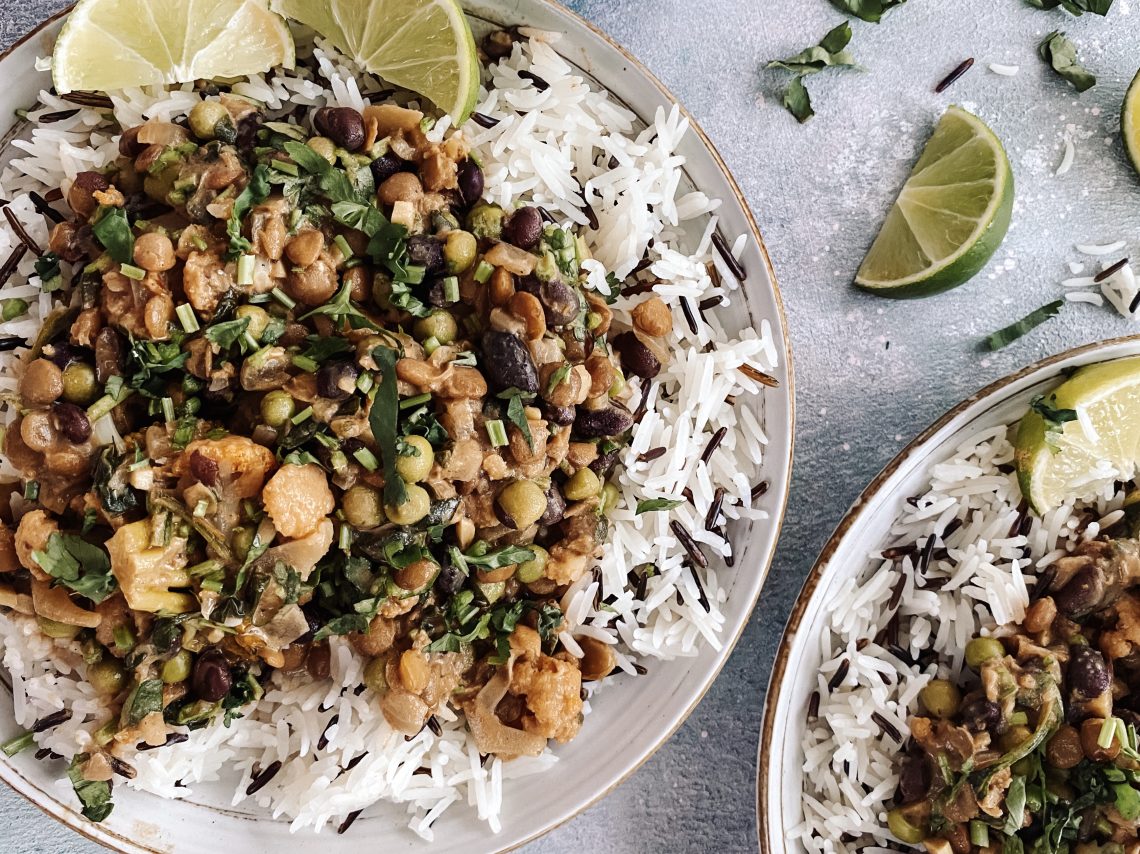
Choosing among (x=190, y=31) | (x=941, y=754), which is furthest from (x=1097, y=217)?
(x=190, y=31)

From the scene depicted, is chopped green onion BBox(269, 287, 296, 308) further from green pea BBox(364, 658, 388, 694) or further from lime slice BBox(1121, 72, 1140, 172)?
lime slice BBox(1121, 72, 1140, 172)

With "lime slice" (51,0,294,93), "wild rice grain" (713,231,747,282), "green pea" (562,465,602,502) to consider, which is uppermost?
"lime slice" (51,0,294,93)

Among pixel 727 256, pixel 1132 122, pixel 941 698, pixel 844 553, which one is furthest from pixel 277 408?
pixel 1132 122

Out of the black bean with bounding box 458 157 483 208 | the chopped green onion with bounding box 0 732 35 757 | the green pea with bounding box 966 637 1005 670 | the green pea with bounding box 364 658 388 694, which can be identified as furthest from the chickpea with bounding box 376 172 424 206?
the green pea with bounding box 966 637 1005 670

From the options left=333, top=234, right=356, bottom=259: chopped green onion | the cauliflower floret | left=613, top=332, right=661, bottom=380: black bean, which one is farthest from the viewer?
left=613, top=332, right=661, bottom=380: black bean

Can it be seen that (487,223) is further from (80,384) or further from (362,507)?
(80,384)

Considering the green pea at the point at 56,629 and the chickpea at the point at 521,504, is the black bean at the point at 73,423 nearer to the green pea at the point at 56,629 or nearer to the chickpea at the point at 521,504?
the green pea at the point at 56,629
